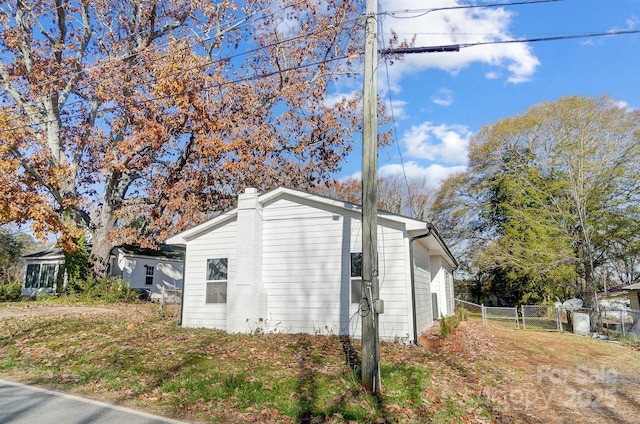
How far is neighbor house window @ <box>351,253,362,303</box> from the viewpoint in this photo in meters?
9.88

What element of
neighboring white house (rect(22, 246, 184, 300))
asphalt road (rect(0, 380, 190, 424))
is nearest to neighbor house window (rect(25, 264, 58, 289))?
neighboring white house (rect(22, 246, 184, 300))

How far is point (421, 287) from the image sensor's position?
12328 millimetres

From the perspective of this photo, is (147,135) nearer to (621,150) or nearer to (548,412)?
→ (548,412)

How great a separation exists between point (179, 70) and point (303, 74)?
24.3 ft

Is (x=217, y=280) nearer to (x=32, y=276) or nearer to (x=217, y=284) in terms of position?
(x=217, y=284)

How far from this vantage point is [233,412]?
16.6 feet

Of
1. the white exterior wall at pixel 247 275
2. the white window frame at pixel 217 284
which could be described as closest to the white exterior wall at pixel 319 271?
the white exterior wall at pixel 247 275

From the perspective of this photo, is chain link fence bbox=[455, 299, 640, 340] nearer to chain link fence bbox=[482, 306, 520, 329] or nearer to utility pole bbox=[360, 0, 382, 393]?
chain link fence bbox=[482, 306, 520, 329]

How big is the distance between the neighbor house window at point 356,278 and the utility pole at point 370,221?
374 cm

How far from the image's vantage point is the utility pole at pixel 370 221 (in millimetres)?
5816

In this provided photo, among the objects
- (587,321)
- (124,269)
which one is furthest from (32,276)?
(587,321)

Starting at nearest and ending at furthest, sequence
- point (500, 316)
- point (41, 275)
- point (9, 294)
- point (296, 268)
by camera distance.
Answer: point (296, 268), point (500, 316), point (9, 294), point (41, 275)

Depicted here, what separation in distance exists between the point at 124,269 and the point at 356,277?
25091mm

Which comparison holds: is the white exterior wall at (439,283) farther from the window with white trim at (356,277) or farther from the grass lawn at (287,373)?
the window with white trim at (356,277)
